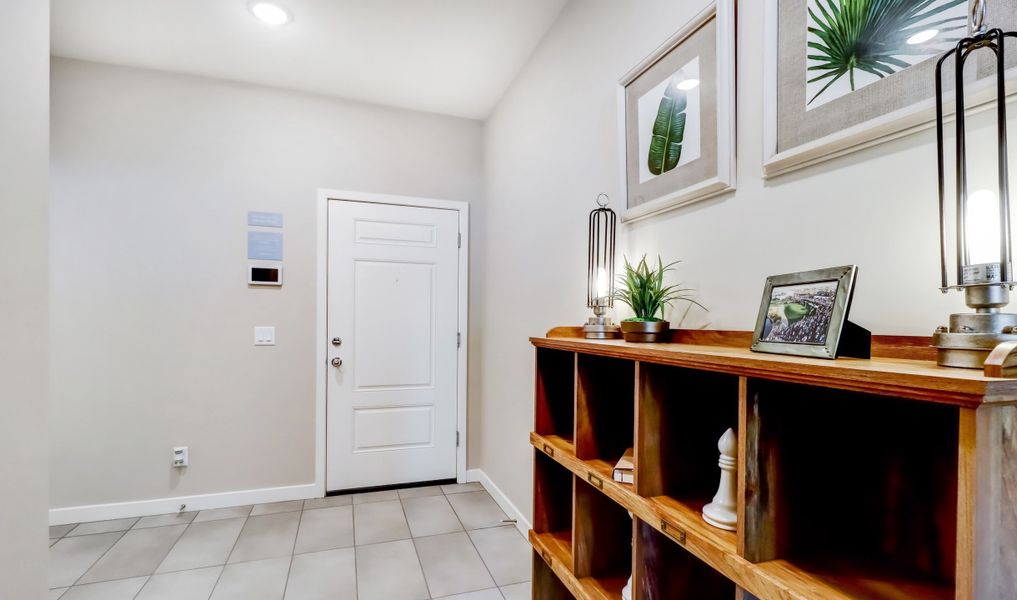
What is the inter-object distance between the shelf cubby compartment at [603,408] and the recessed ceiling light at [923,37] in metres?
0.98

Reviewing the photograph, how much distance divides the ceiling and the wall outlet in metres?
2.28

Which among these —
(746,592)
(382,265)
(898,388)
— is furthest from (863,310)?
(382,265)

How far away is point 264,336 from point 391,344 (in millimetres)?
790

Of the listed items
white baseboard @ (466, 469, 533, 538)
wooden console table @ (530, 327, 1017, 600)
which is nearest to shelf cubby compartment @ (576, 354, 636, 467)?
wooden console table @ (530, 327, 1017, 600)

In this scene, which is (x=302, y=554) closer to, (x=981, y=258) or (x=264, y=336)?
(x=264, y=336)

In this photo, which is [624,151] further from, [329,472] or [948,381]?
[329,472]

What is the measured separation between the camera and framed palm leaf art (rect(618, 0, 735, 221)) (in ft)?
4.16

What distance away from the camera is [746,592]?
0.83m

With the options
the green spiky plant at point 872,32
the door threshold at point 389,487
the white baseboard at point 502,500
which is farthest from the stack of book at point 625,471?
the door threshold at point 389,487

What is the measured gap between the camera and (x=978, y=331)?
646 mm

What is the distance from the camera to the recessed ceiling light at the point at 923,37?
0.83 metres

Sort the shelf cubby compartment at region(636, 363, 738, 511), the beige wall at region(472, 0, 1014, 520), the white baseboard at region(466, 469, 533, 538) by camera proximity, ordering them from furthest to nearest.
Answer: the white baseboard at region(466, 469, 533, 538)
the shelf cubby compartment at region(636, 363, 738, 511)
the beige wall at region(472, 0, 1014, 520)

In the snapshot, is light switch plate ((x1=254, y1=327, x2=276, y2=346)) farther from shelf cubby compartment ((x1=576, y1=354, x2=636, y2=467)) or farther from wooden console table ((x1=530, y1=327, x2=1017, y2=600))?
shelf cubby compartment ((x1=576, y1=354, x2=636, y2=467))

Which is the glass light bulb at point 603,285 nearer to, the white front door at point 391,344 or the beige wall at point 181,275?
the white front door at point 391,344
